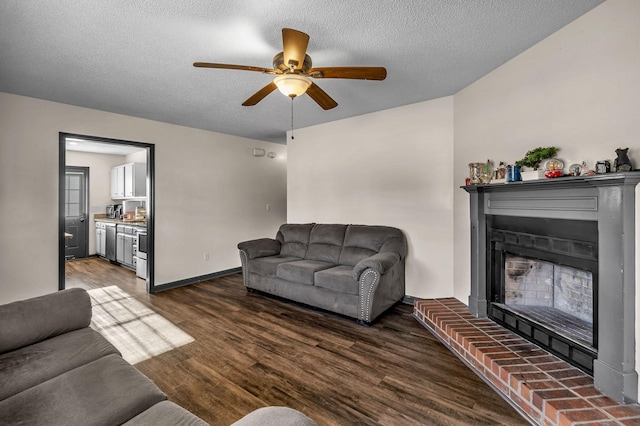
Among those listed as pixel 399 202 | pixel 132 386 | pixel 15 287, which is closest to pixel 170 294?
pixel 15 287

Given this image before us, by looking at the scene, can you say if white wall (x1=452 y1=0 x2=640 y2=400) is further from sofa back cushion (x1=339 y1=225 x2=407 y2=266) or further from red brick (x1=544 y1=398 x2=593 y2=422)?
sofa back cushion (x1=339 y1=225 x2=407 y2=266)

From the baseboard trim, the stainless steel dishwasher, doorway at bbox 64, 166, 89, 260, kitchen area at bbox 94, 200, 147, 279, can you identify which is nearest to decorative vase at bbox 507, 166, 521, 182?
the baseboard trim

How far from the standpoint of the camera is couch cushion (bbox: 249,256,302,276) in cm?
387

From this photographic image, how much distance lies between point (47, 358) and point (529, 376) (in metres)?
2.79

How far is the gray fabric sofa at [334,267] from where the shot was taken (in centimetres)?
307

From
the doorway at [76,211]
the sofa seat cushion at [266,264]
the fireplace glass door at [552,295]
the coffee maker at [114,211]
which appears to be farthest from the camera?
the coffee maker at [114,211]

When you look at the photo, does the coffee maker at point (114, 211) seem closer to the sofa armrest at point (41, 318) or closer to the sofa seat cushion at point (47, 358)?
the sofa armrest at point (41, 318)

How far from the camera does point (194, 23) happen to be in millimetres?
1979

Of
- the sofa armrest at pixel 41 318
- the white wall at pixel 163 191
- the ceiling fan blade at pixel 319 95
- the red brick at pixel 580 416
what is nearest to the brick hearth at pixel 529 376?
the red brick at pixel 580 416

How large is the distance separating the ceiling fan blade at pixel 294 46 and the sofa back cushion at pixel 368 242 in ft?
7.77

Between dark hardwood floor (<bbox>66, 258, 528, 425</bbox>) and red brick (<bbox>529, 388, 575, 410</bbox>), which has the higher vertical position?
red brick (<bbox>529, 388, 575, 410</bbox>)

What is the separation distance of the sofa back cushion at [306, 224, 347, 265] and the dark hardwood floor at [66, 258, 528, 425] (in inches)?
31.7

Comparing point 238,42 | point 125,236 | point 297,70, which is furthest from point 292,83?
point 125,236

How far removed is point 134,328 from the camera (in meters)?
3.02
